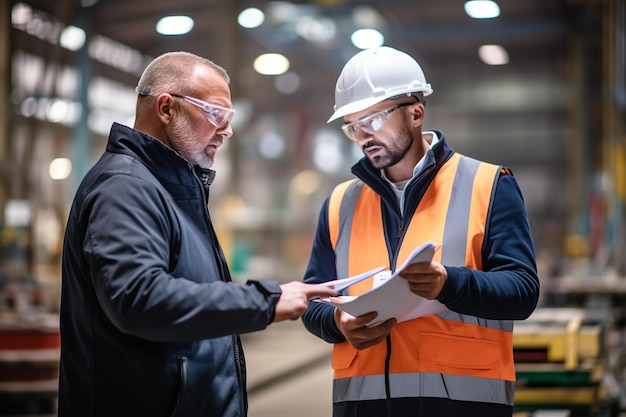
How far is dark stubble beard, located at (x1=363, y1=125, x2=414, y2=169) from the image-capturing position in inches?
118

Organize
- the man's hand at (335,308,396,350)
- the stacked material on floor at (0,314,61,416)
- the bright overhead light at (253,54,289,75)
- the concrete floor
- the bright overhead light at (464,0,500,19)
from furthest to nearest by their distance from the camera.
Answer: the bright overhead light at (253,54,289,75) → the concrete floor → the bright overhead light at (464,0,500,19) → the stacked material on floor at (0,314,61,416) → the man's hand at (335,308,396,350)

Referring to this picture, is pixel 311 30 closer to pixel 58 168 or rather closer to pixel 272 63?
pixel 272 63

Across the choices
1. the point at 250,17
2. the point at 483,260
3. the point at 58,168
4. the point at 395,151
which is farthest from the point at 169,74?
the point at 250,17

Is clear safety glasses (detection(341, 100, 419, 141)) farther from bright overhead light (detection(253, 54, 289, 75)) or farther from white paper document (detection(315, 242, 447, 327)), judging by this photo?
bright overhead light (detection(253, 54, 289, 75))

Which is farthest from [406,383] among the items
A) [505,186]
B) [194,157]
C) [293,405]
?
[293,405]

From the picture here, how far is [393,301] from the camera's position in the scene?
264 centimetres

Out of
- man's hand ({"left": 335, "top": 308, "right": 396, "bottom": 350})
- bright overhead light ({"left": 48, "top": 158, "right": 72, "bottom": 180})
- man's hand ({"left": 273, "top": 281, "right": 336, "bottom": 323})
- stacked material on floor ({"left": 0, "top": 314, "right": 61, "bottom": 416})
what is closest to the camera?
man's hand ({"left": 273, "top": 281, "right": 336, "bottom": 323})

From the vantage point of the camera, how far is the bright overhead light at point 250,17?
14336mm

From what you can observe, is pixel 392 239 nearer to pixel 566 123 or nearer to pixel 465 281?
pixel 465 281

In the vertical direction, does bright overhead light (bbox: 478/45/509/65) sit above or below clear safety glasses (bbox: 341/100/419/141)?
above

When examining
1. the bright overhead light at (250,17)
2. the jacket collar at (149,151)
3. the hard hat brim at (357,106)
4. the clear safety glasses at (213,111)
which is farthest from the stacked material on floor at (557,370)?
the bright overhead light at (250,17)

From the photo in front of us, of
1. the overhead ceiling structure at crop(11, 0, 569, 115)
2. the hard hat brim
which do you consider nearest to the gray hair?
the hard hat brim

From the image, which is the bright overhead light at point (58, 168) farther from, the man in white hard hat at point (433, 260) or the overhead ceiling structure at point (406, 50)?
the man in white hard hat at point (433, 260)

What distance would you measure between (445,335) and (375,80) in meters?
0.90
